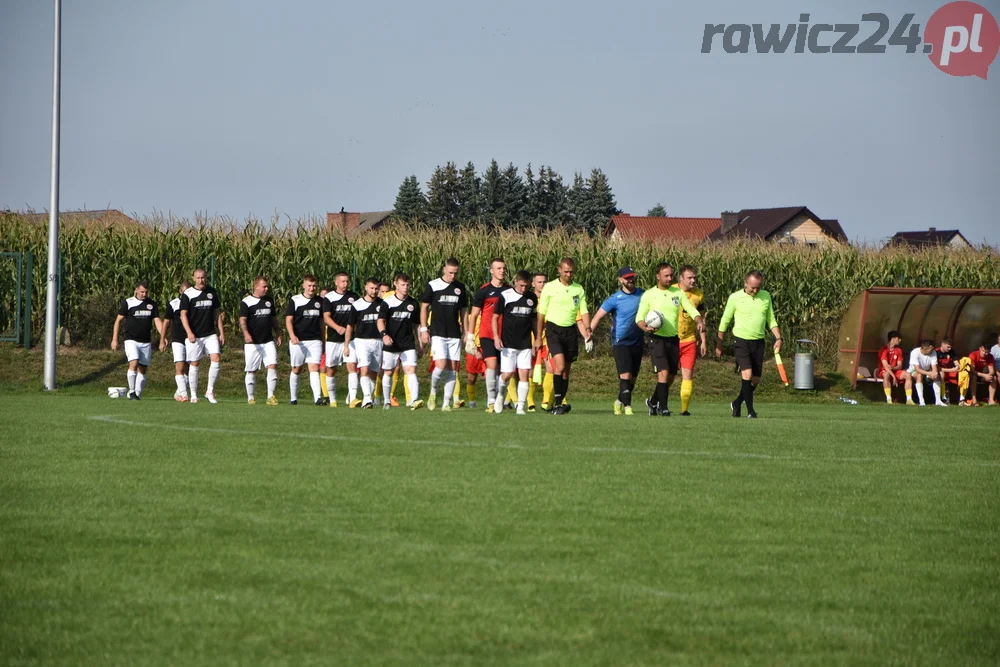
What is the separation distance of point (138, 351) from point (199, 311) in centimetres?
199

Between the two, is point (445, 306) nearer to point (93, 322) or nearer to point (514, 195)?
point (93, 322)

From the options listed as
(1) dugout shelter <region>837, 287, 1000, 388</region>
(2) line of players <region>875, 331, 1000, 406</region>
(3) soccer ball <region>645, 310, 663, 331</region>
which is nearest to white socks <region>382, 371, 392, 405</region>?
(3) soccer ball <region>645, 310, 663, 331</region>

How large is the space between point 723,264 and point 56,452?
90.7ft

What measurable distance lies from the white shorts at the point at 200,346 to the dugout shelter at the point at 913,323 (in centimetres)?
1469

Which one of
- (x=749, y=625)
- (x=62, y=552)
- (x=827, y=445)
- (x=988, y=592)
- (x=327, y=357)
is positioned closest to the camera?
(x=749, y=625)

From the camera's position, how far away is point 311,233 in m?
35.9

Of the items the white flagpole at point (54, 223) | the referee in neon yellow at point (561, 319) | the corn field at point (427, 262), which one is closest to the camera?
the referee in neon yellow at point (561, 319)

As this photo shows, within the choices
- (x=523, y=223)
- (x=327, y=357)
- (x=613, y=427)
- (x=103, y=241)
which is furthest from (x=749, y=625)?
(x=523, y=223)

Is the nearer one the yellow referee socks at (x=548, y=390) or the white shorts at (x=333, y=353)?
the yellow referee socks at (x=548, y=390)

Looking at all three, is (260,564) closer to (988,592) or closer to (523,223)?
(988,592)

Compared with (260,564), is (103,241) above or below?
above

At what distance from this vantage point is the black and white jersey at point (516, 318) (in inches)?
725

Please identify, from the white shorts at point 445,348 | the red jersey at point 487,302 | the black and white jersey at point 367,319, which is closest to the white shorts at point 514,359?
the red jersey at point 487,302

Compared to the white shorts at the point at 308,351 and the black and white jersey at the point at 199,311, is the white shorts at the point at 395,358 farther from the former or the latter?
the black and white jersey at the point at 199,311
